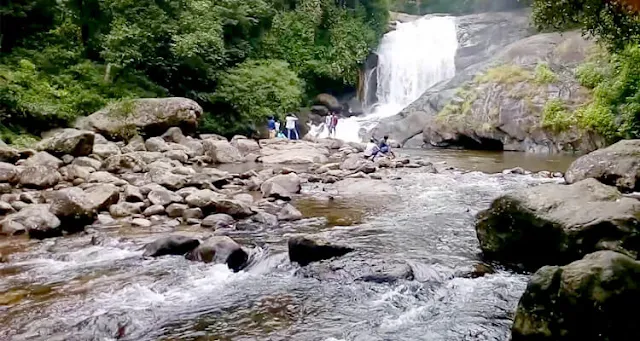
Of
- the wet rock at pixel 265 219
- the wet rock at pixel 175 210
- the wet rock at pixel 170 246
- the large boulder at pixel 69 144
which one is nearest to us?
the wet rock at pixel 170 246

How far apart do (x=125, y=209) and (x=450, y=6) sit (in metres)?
38.5

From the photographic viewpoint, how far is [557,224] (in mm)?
6617

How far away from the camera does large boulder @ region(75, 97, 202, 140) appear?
1852 centimetres

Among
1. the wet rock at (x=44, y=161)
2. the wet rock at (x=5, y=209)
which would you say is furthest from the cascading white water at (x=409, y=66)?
the wet rock at (x=5, y=209)

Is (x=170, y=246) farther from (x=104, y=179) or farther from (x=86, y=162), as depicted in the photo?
(x=86, y=162)

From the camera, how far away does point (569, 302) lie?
4184 millimetres

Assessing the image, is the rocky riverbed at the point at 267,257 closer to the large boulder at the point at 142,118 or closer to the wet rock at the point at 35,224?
the wet rock at the point at 35,224

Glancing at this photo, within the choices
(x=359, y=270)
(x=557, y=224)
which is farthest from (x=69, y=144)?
(x=557, y=224)

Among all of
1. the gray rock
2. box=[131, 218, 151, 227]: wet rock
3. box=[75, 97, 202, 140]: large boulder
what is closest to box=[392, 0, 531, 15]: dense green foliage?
box=[75, 97, 202, 140]: large boulder

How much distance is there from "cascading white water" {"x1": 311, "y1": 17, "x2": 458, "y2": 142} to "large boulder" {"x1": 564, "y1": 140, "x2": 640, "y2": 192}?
611 inches

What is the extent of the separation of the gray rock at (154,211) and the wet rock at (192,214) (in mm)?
490

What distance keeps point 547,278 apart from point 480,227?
3.32 meters

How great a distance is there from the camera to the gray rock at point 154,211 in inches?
400

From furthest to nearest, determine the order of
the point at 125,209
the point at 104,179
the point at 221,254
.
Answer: the point at 104,179
the point at 125,209
the point at 221,254
